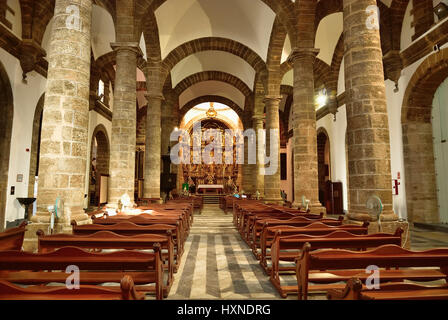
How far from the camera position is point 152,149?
12.6 meters

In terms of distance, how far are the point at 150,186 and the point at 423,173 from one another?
10564 millimetres

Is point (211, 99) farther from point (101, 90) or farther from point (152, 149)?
point (152, 149)

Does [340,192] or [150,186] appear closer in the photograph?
[150,186]

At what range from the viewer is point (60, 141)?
4457 millimetres

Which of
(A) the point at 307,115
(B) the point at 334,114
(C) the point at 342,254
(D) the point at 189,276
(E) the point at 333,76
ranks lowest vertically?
(D) the point at 189,276

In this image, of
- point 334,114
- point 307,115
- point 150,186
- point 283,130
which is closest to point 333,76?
point 334,114

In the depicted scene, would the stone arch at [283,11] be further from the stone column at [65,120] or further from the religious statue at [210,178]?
the religious statue at [210,178]

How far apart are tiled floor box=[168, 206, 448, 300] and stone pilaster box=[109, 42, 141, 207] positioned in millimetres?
2540

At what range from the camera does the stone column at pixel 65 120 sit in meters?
4.40

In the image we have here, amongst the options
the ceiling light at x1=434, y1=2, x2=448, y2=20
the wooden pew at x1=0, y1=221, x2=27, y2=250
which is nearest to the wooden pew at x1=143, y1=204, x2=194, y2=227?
the wooden pew at x1=0, y1=221, x2=27, y2=250

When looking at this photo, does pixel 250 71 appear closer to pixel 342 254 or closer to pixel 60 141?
pixel 60 141

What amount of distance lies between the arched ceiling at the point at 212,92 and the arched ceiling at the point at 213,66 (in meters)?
2.80

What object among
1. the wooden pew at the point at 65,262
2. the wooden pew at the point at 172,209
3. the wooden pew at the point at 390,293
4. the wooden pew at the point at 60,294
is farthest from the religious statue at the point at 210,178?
the wooden pew at the point at 60,294

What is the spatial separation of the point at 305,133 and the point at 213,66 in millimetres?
11861
